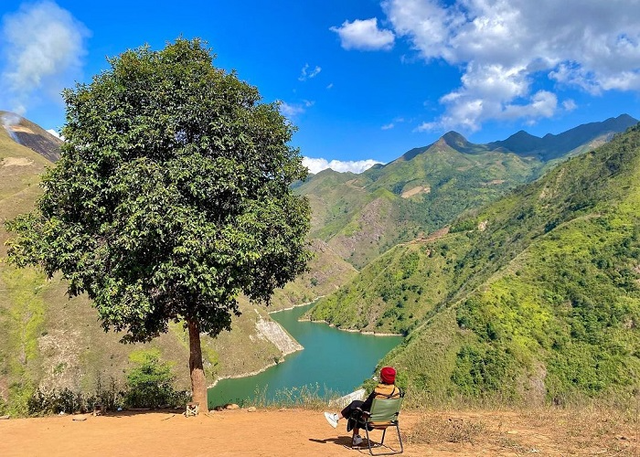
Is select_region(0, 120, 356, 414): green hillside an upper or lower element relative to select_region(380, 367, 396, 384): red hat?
lower

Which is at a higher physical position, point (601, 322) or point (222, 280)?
point (222, 280)

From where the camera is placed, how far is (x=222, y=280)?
9953mm

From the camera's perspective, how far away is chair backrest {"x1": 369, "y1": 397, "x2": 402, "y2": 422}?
269 inches

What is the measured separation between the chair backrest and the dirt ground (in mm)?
613

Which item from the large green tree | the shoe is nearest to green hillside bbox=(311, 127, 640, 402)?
the large green tree

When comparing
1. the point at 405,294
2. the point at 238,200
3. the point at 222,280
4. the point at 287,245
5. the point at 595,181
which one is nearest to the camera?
the point at 222,280

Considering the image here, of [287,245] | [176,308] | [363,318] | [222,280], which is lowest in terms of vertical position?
[363,318]

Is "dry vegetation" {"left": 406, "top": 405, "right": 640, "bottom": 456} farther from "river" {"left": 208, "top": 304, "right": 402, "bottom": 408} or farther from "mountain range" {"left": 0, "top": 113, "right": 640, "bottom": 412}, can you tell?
"river" {"left": 208, "top": 304, "right": 402, "bottom": 408}

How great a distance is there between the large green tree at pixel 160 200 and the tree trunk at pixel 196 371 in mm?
37

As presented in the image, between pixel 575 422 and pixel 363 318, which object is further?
pixel 363 318

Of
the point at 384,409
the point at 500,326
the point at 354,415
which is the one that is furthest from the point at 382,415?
the point at 500,326

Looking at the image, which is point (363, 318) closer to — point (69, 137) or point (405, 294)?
point (405, 294)

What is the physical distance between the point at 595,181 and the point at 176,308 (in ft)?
384

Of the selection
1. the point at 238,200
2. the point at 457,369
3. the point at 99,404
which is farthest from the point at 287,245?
the point at 457,369
